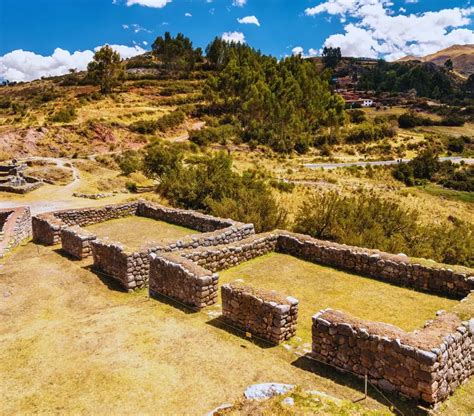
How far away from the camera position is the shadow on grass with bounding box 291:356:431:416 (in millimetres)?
6352

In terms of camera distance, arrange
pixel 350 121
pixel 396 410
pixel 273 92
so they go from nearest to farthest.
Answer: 1. pixel 396 410
2. pixel 273 92
3. pixel 350 121

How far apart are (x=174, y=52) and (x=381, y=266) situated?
98177 mm

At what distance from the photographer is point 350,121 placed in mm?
81312

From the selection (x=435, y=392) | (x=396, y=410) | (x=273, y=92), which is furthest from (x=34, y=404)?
(x=273, y=92)

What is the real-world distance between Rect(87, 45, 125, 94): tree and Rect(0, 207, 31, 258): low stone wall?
195ft

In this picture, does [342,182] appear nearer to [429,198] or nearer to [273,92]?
[429,198]

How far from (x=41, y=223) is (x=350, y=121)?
72787 millimetres

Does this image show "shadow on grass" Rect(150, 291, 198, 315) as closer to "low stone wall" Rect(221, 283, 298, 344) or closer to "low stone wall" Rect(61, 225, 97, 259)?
"low stone wall" Rect(221, 283, 298, 344)

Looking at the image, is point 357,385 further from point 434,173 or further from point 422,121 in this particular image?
point 422,121

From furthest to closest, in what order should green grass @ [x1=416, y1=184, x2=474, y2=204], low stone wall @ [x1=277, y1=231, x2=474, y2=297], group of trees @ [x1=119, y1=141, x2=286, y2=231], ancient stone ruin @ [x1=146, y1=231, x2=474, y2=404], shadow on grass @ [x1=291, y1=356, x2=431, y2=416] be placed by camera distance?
green grass @ [x1=416, y1=184, x2=474, y2=204]
group of trees @ [x1=119, y1=141, x2=286, y2=231]
low stone wall @ [x1=277, y1=231, x2=474, y2=297]
ancient stone ruin @ [x1=146, y1=231, x2=474, y2=404]
shadow on grass @ [x1=291, y1=356, x2=431, y2=416]

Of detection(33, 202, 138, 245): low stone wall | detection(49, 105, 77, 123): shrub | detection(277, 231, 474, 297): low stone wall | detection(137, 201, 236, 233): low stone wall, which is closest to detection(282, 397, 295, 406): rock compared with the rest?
detection(277, 231, 474, 297): low stone wall

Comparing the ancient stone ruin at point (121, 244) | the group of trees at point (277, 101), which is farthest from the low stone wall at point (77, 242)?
the group of trees at point (277, 101)

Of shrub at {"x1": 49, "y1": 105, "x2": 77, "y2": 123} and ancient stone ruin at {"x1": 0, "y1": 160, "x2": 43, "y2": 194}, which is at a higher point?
shrub at {"x1": 49, "y1": 105, "x2": 77, "y2": 123}

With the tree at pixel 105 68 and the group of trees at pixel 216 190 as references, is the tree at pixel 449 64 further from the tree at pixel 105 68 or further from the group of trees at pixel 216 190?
the group of trees at pixel 216 190
